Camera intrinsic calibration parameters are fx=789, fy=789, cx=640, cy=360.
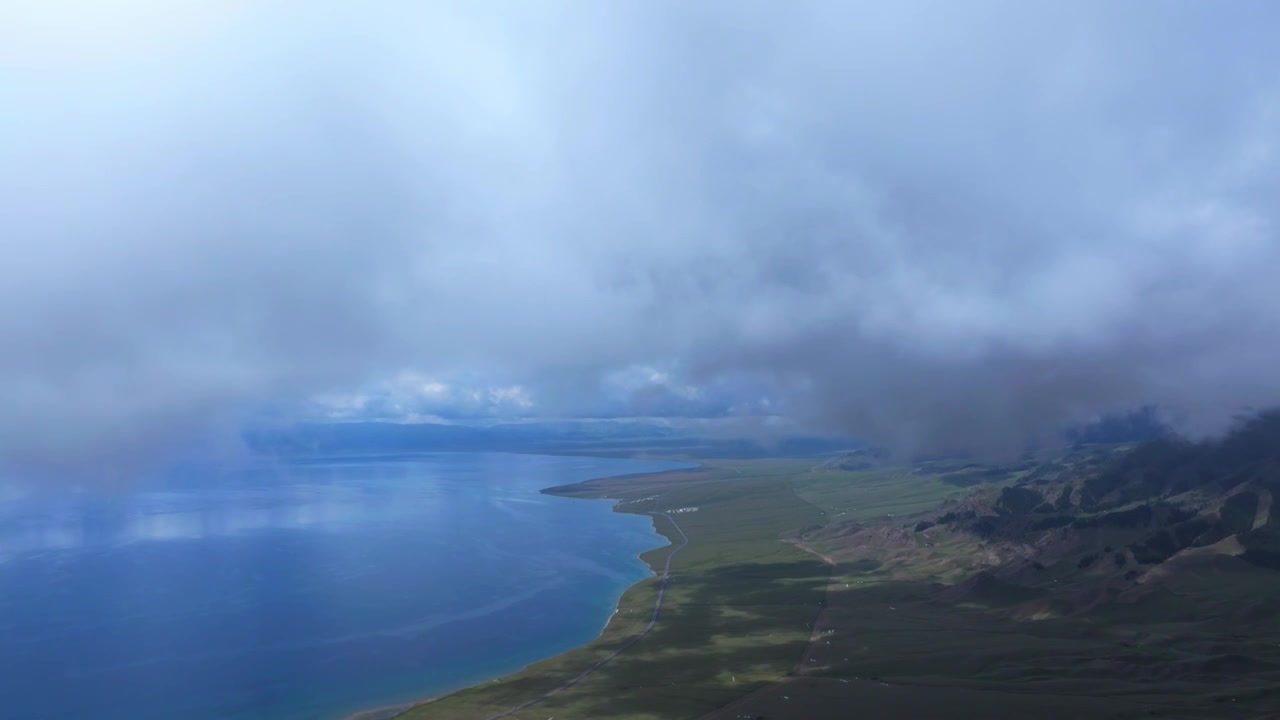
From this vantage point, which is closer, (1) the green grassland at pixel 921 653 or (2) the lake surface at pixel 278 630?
(1) the green grassland at pixel 921 653

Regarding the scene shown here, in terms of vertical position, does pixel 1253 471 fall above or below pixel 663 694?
above

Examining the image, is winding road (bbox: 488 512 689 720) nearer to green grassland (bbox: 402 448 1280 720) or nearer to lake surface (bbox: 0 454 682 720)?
green grassland (bbox: 402 448 1280 720)

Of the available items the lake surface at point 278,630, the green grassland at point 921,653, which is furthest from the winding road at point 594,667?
the lake surface at point 278,630

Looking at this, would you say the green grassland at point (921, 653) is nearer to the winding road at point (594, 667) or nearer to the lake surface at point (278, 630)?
the winding road at point (594, 667)

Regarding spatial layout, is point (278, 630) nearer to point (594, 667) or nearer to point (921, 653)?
point (594, 667)

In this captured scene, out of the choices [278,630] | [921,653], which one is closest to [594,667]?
[921,653]

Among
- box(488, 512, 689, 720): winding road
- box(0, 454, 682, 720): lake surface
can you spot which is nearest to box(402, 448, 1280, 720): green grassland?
box(488, 512, 689, 720): winding road

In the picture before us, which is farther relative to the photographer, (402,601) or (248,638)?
(402,601)

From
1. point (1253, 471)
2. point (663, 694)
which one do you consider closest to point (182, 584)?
point (663, 694)

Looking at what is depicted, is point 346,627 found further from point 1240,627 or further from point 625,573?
point 1240,627
